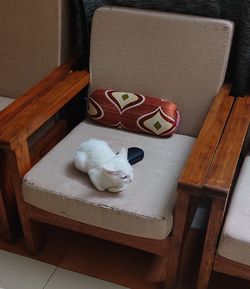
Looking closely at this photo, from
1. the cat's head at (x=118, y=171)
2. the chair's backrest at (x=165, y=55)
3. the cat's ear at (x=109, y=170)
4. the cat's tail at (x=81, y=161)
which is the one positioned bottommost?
the cat's tail at (x=81, y=161)

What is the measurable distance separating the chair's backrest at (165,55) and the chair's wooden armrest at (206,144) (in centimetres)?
7

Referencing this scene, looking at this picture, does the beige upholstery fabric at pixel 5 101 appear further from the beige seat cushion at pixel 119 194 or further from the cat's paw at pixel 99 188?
the cat's paw at pixel 99 188

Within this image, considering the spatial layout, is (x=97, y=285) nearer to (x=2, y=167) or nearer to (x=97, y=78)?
(x=2, y=167)

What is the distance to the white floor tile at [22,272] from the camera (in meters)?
1.39

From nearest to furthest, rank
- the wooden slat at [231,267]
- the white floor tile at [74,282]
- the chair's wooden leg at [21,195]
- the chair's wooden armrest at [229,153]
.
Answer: the chair's wooden armrest at [229,153] < the wooden slat at [231,267] < the chair's wooden leg at [21,195] < the white floor tile at [74,282]

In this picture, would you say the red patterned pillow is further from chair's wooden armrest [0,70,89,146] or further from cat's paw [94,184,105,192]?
cat's paw [94,184,105,192]

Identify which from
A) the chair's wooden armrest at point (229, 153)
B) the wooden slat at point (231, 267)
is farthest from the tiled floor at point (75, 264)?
the chair's wooden armrest at point (229, 153)

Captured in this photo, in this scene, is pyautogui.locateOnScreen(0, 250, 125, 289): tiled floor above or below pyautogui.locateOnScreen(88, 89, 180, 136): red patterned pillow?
below

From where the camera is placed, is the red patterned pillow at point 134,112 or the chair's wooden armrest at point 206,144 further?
the red patterned pillow at point 134,112

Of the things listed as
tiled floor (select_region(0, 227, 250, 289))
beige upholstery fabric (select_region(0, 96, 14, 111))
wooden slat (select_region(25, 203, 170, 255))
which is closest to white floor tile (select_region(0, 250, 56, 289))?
tiled floor (select_region(0, 227, 250, 289))

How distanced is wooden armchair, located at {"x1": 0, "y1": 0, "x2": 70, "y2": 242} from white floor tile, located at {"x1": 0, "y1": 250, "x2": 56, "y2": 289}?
86 millimetres

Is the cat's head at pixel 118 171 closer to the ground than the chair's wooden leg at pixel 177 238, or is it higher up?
higher up

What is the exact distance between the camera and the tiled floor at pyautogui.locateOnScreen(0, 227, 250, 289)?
139 cm

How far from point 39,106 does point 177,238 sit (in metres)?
0.63
